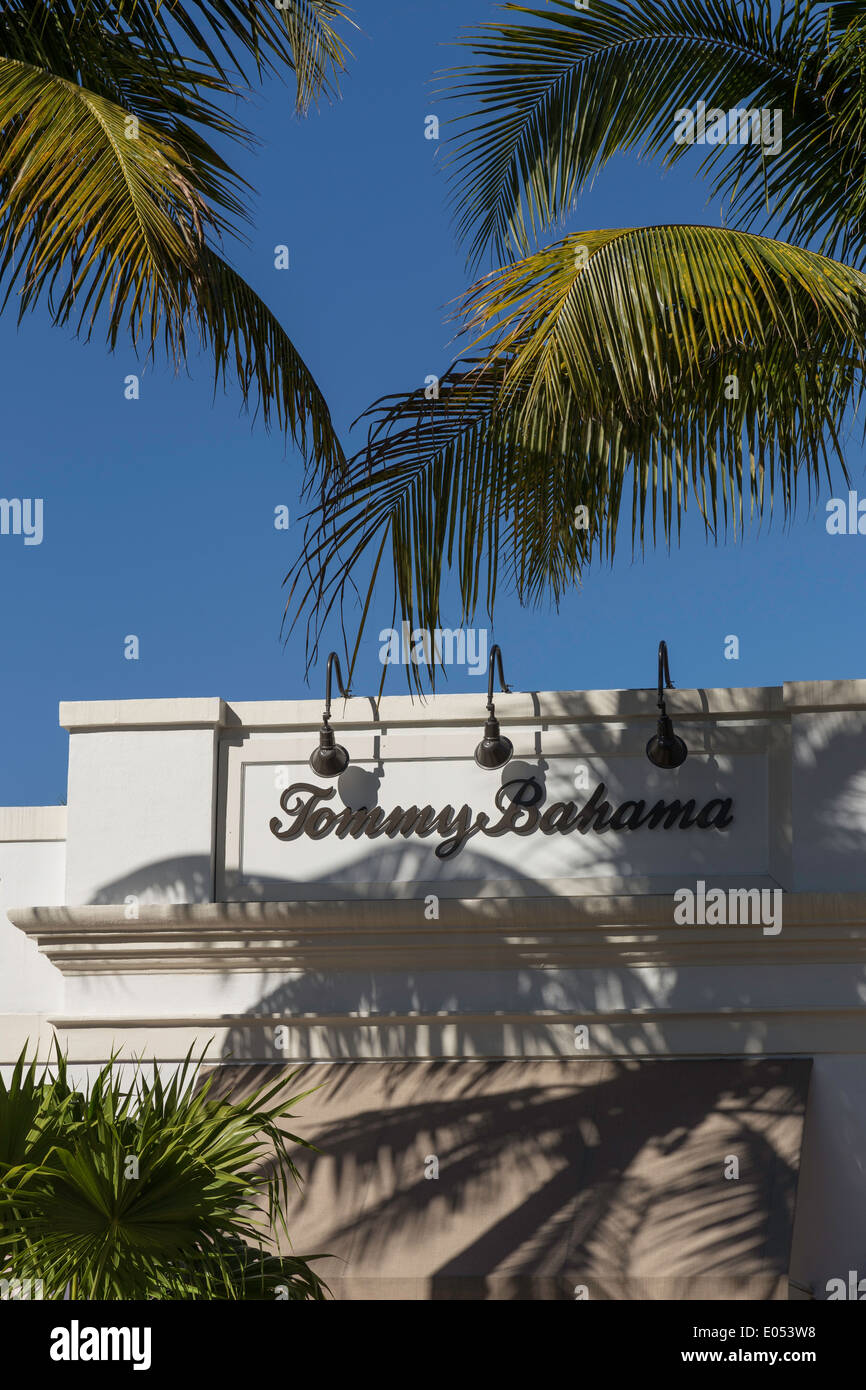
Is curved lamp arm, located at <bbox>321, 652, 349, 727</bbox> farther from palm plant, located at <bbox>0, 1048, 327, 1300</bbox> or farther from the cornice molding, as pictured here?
palm plant, located at <bbox>0, 1048, 327, 1300</bbox>

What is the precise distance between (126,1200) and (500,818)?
4.79 meters

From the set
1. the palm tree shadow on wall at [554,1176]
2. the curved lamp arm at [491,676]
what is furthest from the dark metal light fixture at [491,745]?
the palm tree shadow on wall at [554,1176]

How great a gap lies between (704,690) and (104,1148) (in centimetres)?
541

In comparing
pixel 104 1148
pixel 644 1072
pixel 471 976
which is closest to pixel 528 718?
pixel 471 976

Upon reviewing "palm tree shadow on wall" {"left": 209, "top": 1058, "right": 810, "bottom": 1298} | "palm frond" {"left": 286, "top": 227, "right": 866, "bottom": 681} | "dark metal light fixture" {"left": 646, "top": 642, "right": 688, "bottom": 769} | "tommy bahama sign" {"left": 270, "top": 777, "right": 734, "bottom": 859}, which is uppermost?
"palm frond" {"left": 286, "top": 227, "right": 866, "bottom": 681}

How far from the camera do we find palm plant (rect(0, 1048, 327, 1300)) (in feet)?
18.0

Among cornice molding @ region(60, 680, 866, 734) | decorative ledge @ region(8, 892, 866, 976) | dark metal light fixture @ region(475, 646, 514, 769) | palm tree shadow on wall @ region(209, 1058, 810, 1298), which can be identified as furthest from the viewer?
dark metal light fixture @ region(475, 646, 514, 769)

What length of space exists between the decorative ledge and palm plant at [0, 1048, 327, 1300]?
3.42 meters

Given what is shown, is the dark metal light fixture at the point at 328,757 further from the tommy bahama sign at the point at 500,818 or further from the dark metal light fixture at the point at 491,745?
the dark metal light fixture at the point at 491,745

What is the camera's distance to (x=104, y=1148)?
559cm

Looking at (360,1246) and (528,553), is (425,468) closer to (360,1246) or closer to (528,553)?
(528,553)

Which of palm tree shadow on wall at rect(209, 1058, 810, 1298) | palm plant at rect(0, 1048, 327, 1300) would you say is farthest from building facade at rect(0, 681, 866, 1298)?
palm plant at rect(0, 1048, 327, 1300)

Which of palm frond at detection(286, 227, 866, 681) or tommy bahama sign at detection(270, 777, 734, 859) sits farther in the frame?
tommy bahama sign at detection(270, 777, 734, 859)

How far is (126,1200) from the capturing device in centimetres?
559
